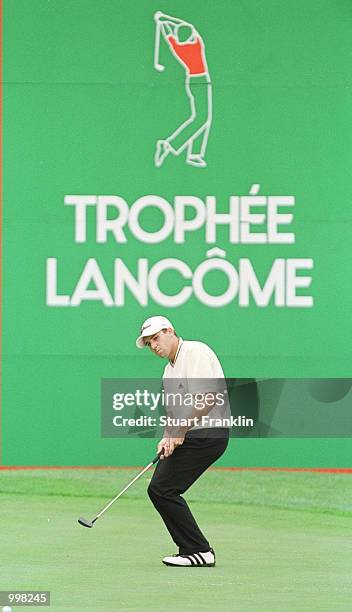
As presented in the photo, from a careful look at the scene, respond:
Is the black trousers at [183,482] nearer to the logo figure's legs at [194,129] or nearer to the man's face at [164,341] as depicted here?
the man's face at [164,341]

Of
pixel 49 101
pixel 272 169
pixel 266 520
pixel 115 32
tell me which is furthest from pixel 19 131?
pixel 266 520

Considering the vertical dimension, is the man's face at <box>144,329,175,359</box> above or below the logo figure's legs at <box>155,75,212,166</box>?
below

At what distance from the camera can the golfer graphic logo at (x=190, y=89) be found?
1227 centimetres

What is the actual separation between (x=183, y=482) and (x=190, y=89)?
4889 millimetres

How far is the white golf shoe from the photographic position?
26.7ft

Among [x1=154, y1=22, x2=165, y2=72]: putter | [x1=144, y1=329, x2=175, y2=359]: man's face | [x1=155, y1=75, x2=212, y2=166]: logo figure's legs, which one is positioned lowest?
[x1=144, y1=329, x2=175, y2=359]: man's face

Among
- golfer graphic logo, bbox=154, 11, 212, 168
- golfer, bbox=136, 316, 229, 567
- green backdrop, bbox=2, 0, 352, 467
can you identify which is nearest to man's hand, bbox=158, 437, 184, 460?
golfer, bbox=136, 316, 229, 567

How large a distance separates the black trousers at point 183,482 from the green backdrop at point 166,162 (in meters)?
4.09

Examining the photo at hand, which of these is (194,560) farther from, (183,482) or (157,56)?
(157,56)

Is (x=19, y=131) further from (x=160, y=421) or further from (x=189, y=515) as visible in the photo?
(x=189, y=515)

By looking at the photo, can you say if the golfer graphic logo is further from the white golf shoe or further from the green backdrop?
the white golf shoe

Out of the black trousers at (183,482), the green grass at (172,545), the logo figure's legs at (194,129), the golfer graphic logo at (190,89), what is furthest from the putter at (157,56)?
the black trousers at (183,482)

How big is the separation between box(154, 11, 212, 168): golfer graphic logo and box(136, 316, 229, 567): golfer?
4232 mm

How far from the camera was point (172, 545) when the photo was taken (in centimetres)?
906
